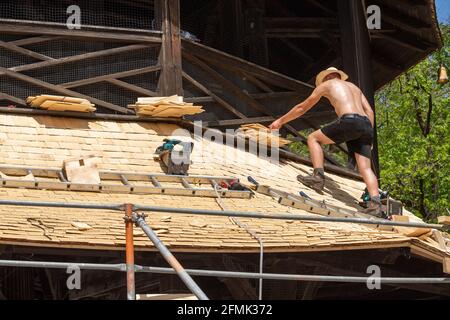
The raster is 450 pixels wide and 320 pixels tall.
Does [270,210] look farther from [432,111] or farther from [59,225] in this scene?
[432,111]

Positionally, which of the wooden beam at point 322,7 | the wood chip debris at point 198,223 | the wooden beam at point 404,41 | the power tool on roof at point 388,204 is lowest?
the wood chip debris at point 198,223

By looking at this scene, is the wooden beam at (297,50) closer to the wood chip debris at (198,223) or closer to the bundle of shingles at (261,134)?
the bundle of shingles at (261,134)

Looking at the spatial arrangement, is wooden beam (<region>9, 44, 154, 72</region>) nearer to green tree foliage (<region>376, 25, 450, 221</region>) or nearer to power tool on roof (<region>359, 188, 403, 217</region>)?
power tool on roof (<region>359, 188, 403, 217</region>)

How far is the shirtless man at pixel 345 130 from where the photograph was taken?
1429 cm

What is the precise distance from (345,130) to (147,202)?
301 cm

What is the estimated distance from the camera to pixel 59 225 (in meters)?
11.0

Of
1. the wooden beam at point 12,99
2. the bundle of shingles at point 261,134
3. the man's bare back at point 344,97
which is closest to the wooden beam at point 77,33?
the wooden beam at point 12,99

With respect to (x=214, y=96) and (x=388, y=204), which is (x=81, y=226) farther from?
(x=214, y=96)

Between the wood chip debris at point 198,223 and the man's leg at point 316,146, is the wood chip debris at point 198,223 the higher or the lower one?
the lower one

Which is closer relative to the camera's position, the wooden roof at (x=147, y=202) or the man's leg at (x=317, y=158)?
Result: the wooden roof at (x=147, y=202)

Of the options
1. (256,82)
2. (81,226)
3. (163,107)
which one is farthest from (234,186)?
(256,82)

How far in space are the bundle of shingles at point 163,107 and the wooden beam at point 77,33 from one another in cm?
117
